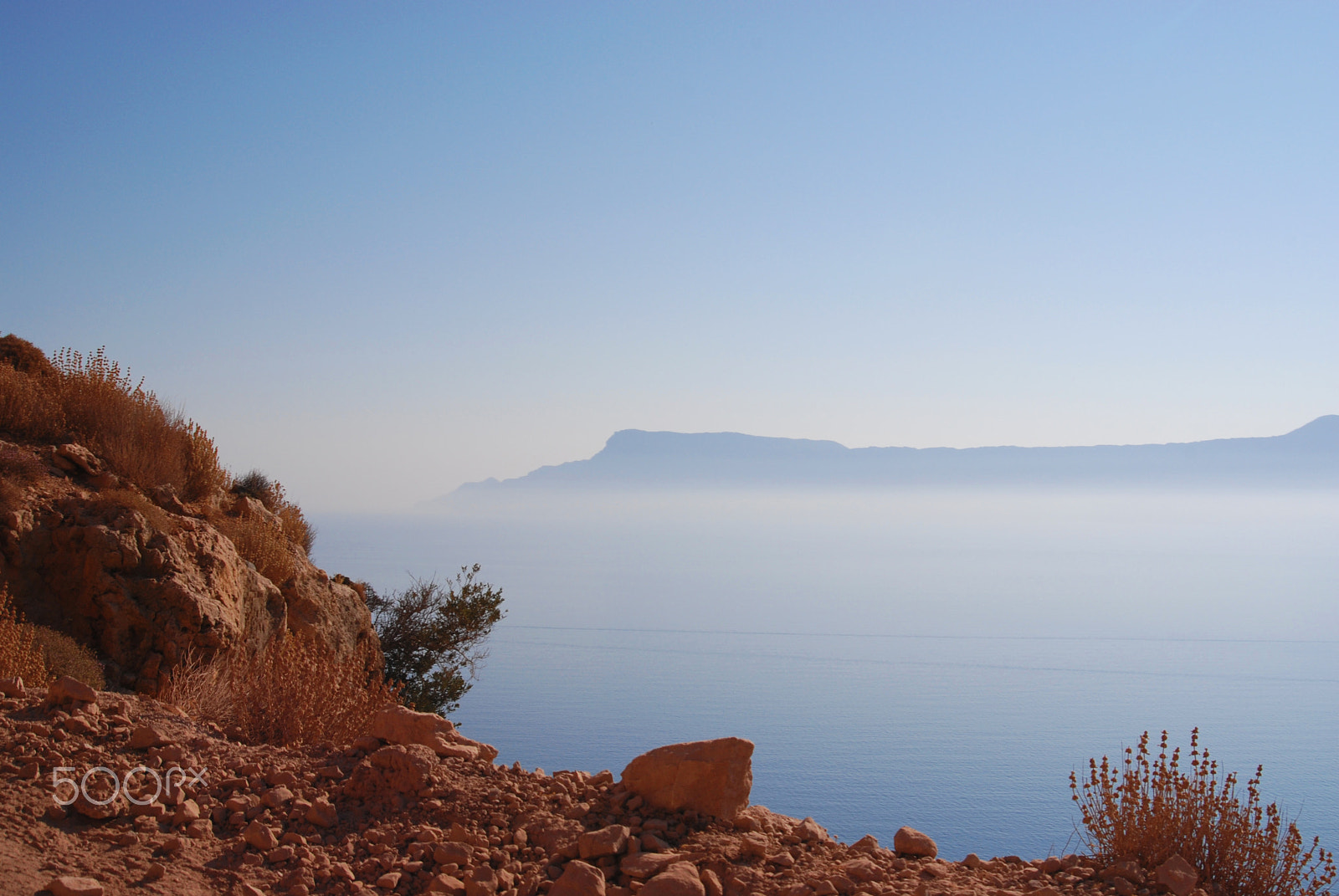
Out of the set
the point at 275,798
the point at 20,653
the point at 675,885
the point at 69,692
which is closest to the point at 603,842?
the point at 675,885

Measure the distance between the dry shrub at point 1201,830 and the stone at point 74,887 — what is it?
3.95 m

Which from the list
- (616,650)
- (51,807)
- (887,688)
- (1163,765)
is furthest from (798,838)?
(616,650)

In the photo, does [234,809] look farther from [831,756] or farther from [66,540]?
[831,756]

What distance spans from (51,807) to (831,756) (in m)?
75.3

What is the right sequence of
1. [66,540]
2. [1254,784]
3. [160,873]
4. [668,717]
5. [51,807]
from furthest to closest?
1. [668,717]
2. [66,540]
3. [1254,784]
4. [51,807]
5. [160,873]

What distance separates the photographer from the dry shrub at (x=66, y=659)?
5863 millimetres

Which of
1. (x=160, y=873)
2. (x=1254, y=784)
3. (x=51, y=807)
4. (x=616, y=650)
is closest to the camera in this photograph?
(x=160, y=873)

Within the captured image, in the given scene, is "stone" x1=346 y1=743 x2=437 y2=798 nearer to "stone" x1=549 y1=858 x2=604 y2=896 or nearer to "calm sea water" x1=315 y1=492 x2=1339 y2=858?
"stone" x1=549 y1=858 x2=604 y2=896

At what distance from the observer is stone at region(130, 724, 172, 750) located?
160 inches

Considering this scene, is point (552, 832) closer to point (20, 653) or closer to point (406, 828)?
point (406, 828)

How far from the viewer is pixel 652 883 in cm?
336

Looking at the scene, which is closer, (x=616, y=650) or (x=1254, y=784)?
(x=1254, y=784)

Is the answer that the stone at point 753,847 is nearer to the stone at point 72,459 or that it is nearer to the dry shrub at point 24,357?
the stone at point 72,459

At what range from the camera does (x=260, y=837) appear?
3572mm
